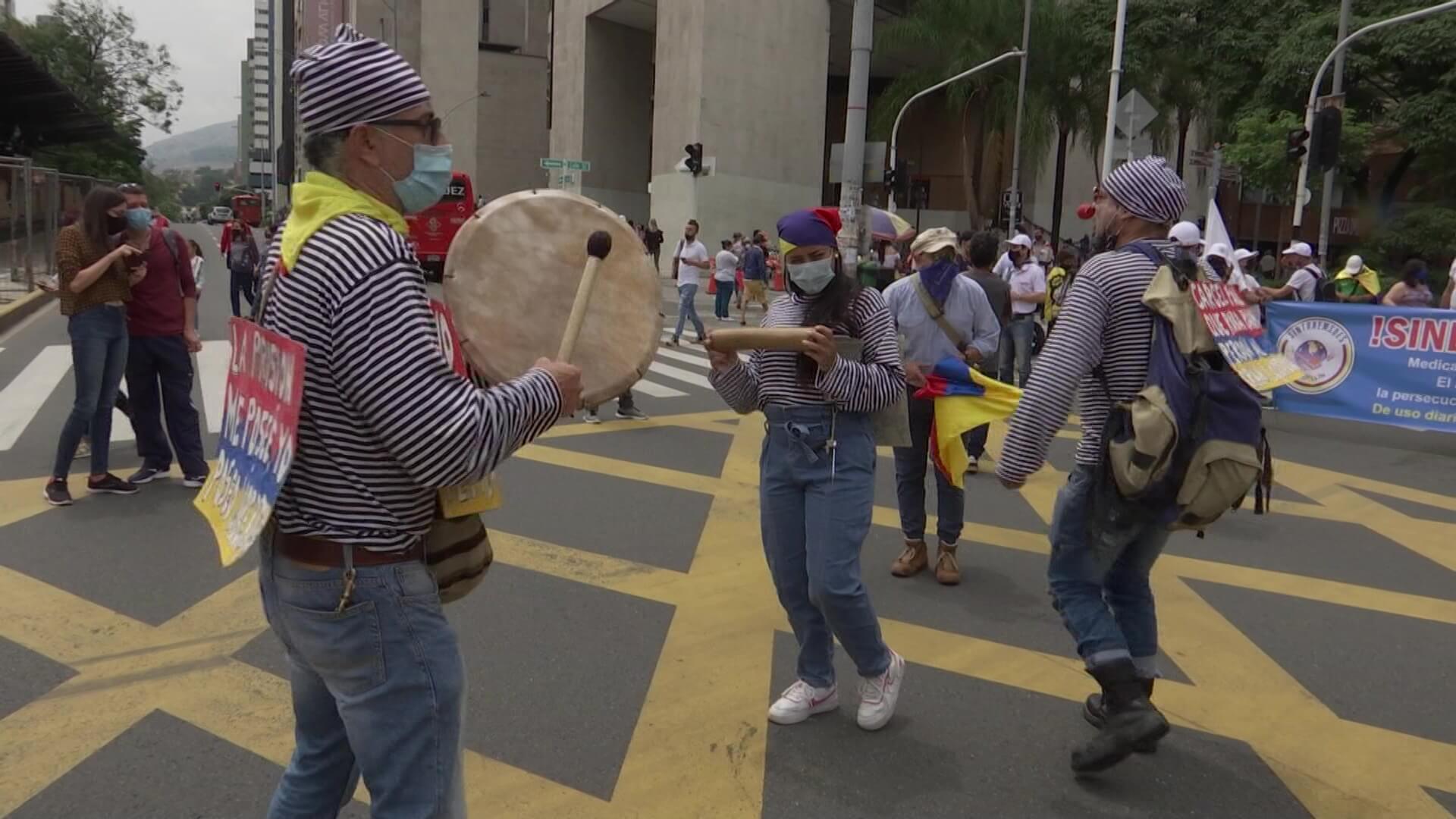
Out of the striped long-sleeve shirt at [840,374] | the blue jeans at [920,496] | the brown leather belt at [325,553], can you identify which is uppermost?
the striped long-sleeve shirt at [840,374]

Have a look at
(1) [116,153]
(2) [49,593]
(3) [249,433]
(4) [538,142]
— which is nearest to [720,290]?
(2) [49,593]

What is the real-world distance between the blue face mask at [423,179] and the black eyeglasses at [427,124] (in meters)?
0.02

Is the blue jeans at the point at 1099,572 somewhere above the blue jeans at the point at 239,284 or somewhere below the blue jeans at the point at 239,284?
below

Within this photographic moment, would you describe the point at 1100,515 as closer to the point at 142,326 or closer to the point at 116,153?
the point at 142,326

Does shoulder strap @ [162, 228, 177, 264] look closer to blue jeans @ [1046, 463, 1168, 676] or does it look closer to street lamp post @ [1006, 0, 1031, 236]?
blue jeans @ [1046, 463, 1168, 676]

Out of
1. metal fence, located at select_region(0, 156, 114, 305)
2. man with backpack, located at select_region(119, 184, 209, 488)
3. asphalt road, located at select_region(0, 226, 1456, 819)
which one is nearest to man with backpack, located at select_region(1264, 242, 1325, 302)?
asphalt road, located at select_region(0, 226, 1456, 819)

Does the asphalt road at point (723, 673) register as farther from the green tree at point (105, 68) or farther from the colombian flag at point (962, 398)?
the green tree at point (105, 68)

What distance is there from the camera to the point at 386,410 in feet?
6.02

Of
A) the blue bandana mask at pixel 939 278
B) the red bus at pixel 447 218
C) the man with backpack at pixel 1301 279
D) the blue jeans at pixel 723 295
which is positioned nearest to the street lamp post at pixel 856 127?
the man with backpack at pixel 1301 279

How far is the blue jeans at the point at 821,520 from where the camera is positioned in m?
3.61

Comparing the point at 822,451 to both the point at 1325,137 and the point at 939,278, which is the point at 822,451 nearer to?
the point at 939,278

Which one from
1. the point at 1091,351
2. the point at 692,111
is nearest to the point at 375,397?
the point at 1091,351

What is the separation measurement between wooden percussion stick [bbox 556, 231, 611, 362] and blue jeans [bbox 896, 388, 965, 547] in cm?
373

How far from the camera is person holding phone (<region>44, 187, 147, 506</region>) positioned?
6.41 m
